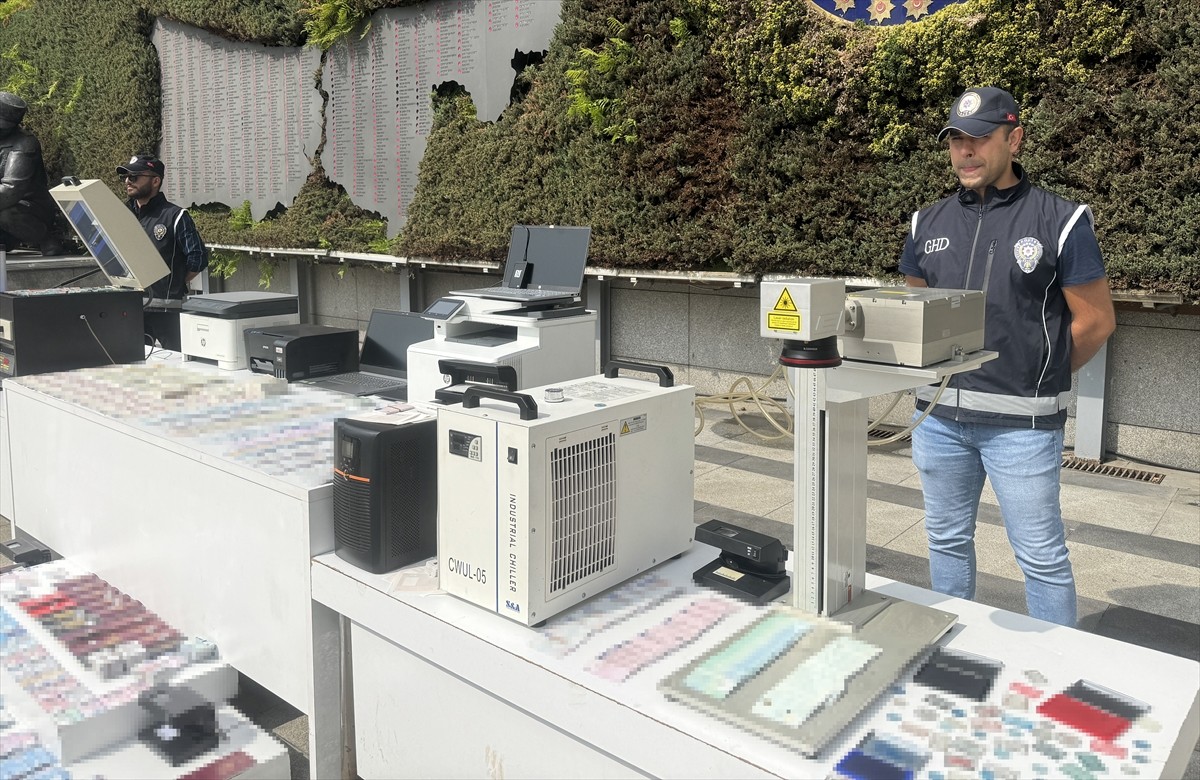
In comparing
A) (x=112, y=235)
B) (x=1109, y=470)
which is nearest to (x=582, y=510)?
(x=112, y=235)

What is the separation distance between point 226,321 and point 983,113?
2.65 m

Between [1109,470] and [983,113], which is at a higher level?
[983,113]

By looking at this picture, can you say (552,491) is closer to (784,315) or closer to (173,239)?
(784,315)

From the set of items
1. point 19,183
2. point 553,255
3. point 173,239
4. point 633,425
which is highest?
point 19,183

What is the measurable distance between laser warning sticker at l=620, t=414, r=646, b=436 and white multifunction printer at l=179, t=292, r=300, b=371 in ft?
7.17

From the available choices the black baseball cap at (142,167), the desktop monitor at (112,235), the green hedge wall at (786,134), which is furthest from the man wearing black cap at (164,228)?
the green hedge wall at (786,134)

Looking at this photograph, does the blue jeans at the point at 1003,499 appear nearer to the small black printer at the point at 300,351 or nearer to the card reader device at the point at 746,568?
the card reader device at the point at 746,568

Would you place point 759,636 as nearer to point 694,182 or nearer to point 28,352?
point 28,352

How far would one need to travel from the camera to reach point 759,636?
1.46 m

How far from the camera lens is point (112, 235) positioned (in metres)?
3.54

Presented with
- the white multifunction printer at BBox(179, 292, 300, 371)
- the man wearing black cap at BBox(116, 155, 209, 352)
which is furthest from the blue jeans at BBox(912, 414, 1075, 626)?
the man wearing black cap at BBox(116, 155, 209, 352)

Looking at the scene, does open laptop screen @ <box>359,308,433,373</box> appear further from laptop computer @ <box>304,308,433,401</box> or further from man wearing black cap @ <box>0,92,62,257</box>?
man wearing black cap @ <box>0,92,62,257</box>

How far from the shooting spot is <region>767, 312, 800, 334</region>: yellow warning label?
1350 millimetres

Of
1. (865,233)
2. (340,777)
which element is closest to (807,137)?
(865,233)
